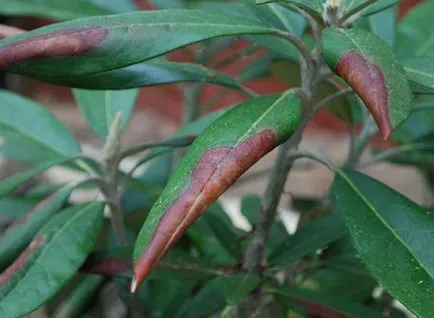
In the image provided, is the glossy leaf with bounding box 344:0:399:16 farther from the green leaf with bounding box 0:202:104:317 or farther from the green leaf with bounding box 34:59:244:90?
the green leaf with bounding box 0:202:104:317

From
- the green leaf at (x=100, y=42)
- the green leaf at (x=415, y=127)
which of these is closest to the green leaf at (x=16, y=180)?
the green leaf at (x=100, y=42)

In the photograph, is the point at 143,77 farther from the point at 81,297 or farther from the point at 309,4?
the point at 81,297

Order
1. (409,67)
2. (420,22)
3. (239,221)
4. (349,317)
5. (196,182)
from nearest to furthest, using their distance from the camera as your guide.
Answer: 1. (196,182)
2. (409,67)
3. (349,317)
4. (420,22)
5. (239,221)

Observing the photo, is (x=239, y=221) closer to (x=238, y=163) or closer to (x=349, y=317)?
(x=349, y=317)

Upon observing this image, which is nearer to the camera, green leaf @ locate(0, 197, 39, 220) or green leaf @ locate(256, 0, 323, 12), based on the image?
green leaf @ locate(256, 0, 323, 12)

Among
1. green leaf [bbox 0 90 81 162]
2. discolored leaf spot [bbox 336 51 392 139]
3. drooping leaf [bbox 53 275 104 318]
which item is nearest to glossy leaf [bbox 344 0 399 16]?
discolored leaf spot [bbox 336 51 392 139]

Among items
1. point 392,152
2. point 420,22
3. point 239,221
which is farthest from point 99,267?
point 239,221

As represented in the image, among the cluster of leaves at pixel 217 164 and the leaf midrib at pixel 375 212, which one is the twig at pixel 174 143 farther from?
the leaf midrib at pixel 375 212
